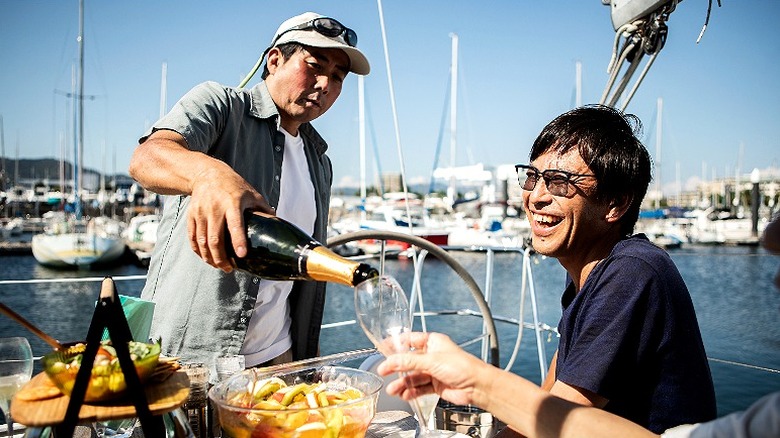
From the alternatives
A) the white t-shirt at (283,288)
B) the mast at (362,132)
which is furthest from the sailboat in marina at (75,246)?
the white t-shirt at (283,288)

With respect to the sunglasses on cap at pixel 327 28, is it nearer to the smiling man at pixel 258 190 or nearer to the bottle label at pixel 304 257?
the smiling man at pixel 258 190

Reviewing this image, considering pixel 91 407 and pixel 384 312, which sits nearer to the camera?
pixel 91 407

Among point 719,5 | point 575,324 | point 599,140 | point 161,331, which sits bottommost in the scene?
point 161,331

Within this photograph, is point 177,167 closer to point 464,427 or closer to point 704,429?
point 464,427

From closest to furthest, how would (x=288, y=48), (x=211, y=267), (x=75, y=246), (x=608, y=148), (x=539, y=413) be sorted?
(x=539, y=413) < (x=608, y=148) < (x=211, y=267) < (x=288, y=48) < (x=75, y=246)

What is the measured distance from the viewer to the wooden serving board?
0.93 m

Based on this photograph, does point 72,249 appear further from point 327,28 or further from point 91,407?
point 91,407

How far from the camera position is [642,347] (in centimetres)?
152

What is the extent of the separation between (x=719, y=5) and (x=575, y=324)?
6.58 feet

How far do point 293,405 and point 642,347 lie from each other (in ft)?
2.88

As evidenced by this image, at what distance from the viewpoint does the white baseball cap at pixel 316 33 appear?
1996 mm

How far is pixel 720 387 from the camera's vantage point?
33.8 feet

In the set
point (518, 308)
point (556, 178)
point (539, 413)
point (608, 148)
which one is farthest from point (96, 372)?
point (518, 308)

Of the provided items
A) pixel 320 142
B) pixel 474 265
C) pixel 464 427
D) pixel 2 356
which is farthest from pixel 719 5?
pixel 474 265
